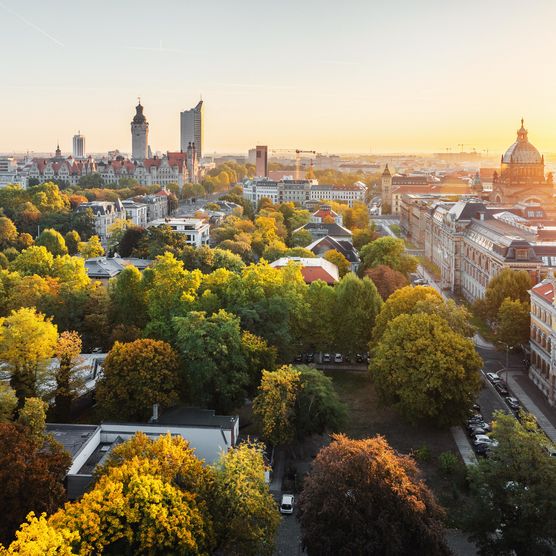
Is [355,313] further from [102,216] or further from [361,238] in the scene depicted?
[102,216]

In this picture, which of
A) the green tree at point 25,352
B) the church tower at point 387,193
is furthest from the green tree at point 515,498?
the church tower at point 387,193

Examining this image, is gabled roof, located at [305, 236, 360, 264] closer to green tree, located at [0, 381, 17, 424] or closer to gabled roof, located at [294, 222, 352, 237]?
gabled roof, located at [294, 222, 352, 237]

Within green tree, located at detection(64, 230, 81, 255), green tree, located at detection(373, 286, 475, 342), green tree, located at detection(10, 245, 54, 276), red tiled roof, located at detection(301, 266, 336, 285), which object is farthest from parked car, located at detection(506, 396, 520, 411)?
green tree, located at detection(64, 230, 81, 255)

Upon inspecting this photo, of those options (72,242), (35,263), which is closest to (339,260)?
(35,263)

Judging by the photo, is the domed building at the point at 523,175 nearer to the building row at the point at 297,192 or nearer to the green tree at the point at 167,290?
the building row at the point at 297,192

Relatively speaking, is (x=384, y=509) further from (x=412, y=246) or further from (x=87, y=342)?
(x=412, y=246)

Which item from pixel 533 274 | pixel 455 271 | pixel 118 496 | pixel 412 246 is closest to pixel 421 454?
pixel 118 496
